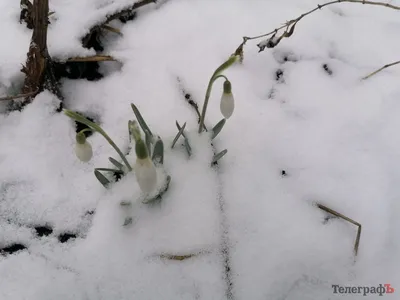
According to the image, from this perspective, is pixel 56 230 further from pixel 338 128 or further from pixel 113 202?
pixel 338 128

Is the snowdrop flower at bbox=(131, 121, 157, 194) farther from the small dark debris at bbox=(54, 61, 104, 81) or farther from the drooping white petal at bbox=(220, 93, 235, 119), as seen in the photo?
the small dark debris at bbox=(54, 61, 104, 81)

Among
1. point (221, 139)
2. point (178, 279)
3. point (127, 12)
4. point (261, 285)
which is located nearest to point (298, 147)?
point (221, 139)

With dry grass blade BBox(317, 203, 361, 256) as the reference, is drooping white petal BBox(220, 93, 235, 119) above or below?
above

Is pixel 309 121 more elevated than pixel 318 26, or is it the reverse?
pixel 318 26

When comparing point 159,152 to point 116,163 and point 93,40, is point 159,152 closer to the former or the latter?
point 116,163

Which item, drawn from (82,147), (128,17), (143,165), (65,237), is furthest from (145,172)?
(128,17)

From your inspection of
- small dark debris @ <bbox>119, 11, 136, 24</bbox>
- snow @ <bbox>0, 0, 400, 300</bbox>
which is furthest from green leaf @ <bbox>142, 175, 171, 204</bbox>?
small dark debris @ <bbox>119, 11, 136, 24</bbox>

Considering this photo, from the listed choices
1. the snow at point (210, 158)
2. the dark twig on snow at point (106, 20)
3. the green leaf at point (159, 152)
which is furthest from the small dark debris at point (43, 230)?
the dark twig on snow at point (106, 20)
